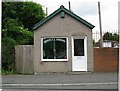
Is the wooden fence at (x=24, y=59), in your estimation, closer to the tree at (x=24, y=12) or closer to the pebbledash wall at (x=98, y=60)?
the pebbledash wall at (x=98, y=60)

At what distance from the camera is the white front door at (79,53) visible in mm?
20086

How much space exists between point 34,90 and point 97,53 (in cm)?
854

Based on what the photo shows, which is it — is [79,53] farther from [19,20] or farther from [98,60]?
[19,20]

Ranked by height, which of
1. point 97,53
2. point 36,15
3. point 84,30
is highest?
point 36,15

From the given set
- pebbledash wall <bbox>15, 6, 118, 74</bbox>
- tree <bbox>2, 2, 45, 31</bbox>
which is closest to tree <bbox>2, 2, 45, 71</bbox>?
tree <bbox>2, 2, 45, 31</bbox>

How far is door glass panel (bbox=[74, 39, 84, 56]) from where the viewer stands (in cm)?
2028

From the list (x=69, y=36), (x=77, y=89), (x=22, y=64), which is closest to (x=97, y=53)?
(x=69, y=36)

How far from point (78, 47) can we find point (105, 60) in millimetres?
1987

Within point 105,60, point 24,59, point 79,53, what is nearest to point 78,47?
point 79,53

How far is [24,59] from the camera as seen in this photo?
20.8 meters

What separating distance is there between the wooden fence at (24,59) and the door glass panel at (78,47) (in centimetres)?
280

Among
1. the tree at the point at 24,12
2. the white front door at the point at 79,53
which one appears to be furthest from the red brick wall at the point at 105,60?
the tree at the point at 24,12

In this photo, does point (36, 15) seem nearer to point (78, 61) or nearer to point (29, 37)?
point (29, 37)

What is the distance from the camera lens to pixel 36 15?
32.4m
